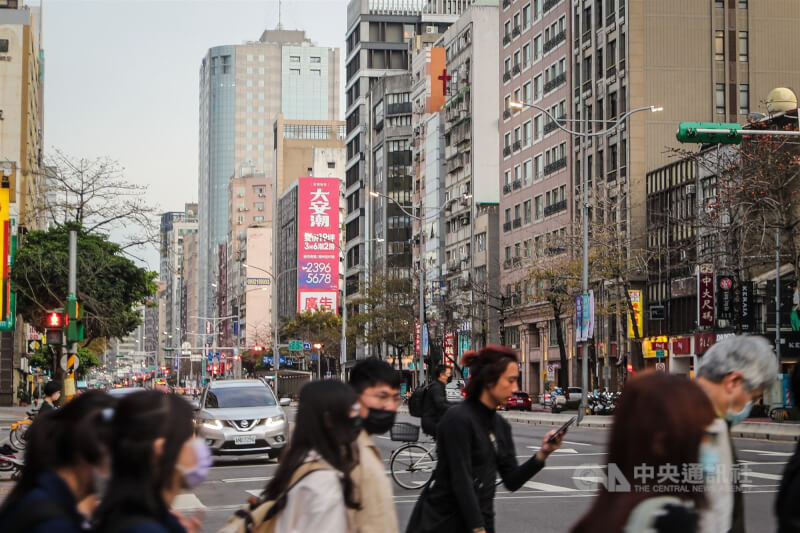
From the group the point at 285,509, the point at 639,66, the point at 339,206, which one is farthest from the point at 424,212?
the point at 285,509

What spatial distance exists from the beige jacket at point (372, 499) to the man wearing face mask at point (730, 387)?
1295 mm

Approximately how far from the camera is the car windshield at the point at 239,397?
26422 millimetres

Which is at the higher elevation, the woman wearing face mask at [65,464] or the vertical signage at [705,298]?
the vertical signage at [705,298]

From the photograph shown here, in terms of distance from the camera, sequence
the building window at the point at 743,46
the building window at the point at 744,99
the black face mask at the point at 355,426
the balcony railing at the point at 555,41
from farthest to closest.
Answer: the balcony railing at the point at 555,41 → the building window at the point at 743,46 → the building window at the point at 744,99 → the black face mask at the point at 355,426

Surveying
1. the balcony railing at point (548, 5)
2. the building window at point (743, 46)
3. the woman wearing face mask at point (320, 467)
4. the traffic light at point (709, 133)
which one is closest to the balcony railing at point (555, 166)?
the balcony railing at point (548, 5)

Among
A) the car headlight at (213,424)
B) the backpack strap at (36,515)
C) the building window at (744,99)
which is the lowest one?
the car headlight at (213,424)

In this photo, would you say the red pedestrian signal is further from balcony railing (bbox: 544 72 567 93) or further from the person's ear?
balcony railing (bbox: 544 72 567 93)

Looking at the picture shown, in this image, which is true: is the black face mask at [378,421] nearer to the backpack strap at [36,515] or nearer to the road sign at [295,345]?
the backpack strap at [36,515]

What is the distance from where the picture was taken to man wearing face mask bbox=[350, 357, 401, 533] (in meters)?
5.23

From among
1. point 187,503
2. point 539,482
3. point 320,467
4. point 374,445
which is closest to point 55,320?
point 187,503

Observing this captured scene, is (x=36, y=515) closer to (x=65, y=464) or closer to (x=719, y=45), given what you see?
(x=65, y=464)

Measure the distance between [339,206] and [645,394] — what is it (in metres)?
163

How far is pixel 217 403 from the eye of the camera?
2639 cm

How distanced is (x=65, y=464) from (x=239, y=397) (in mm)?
22765
